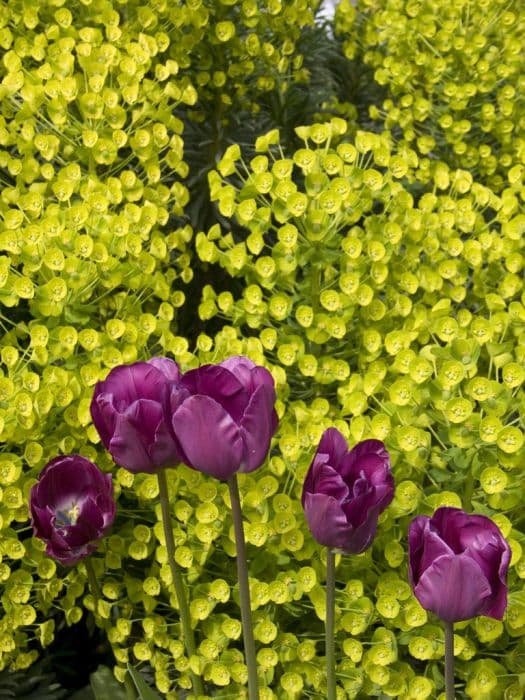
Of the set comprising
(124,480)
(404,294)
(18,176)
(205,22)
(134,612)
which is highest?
(205,22)

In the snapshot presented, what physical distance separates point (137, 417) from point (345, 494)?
14cm

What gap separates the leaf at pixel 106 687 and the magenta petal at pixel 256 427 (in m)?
0.36

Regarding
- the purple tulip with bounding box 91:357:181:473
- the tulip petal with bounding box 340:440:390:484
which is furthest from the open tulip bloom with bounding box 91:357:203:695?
the tulip petal with bounding box 340:440:390:484

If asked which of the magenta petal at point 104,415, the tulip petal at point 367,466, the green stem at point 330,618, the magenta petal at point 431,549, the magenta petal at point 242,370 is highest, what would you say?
the magenta petal at point 242,370

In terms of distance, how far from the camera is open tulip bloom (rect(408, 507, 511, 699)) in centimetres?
51

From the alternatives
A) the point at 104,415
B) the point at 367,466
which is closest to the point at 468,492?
the point at 367,466

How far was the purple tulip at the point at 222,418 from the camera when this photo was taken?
55 cm

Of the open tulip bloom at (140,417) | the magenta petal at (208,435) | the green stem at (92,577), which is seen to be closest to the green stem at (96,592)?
the green stem at (92,577)

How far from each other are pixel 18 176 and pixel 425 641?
57cm

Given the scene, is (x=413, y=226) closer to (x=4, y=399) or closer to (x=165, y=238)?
(x=165, y=238)

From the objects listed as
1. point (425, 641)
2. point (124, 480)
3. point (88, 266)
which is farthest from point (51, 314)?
point (425, 641)

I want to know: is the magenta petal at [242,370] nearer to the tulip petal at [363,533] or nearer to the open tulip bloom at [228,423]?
the open tulip bloom at [228,423]

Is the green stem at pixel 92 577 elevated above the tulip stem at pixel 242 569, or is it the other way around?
the tulip stem at pixel 242 569

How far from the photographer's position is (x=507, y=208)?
879 millimetres
